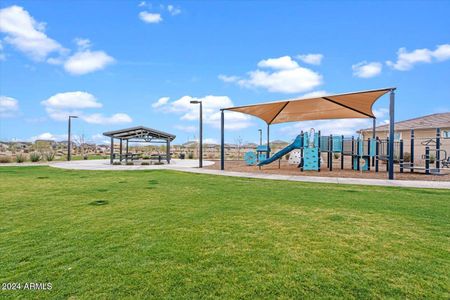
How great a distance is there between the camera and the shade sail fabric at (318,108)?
12749 mm

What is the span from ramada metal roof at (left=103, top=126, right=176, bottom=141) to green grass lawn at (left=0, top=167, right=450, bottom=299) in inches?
543

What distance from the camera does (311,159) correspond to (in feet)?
48.9

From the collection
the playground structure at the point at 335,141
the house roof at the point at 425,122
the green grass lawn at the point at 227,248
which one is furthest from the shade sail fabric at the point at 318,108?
the house roof at the point at 425,122

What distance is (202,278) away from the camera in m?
2.64

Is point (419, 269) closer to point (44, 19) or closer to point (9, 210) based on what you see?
point (9, 210)

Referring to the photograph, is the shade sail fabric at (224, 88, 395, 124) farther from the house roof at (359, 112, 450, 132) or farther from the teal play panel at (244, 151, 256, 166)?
the house roof at (359, 112, 450, 132)

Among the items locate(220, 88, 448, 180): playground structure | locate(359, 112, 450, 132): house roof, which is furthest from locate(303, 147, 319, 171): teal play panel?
locate(359, 112, 450, 132): house roof

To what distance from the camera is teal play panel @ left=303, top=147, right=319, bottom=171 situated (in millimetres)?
14812

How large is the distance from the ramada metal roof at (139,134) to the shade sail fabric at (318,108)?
25.0 feet

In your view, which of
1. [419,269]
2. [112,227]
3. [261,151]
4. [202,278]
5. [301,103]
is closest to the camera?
[202,278]

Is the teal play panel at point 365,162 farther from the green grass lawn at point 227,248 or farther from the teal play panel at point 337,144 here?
the green grass lawn at point 227,248

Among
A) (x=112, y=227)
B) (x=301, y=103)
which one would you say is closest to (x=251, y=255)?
(x=112, y=227)

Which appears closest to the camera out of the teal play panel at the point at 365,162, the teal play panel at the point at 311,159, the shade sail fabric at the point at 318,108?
the shade sail fabric at the point at 318,108

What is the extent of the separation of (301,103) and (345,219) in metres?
11.5
